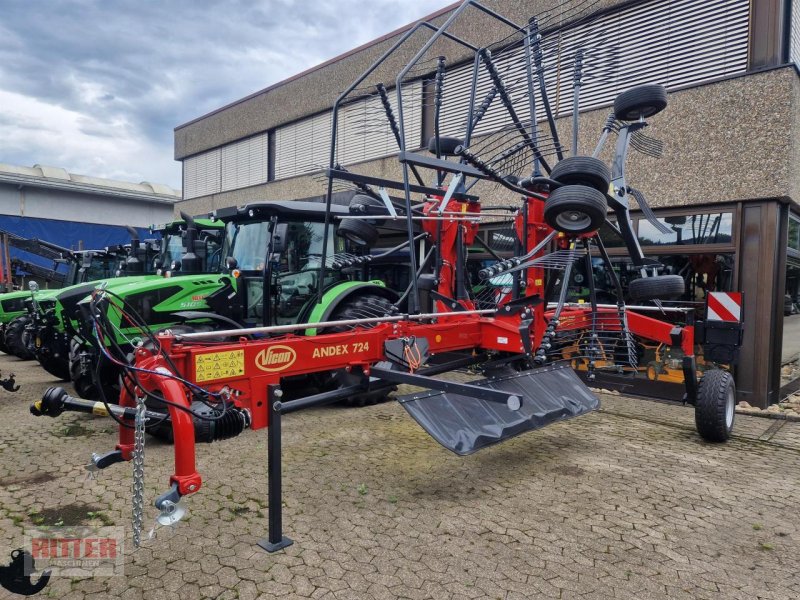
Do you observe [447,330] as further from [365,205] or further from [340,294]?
[340,294]

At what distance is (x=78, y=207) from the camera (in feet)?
77.8

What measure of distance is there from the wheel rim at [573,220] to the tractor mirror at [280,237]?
2.96m

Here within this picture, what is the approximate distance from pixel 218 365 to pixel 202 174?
14054 millimetres

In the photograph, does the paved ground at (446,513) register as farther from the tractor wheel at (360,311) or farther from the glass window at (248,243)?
the glass window at (248,243)

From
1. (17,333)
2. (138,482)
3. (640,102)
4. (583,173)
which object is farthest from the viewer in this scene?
(17,333)

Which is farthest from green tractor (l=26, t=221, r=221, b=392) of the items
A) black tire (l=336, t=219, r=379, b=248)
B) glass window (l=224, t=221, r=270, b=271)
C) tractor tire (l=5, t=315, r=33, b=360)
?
black tire (l=336, t=219, r=379, b=248)

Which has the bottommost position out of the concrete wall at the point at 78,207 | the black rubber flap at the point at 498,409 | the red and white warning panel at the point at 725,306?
the black rubber flap at the point at 498,409

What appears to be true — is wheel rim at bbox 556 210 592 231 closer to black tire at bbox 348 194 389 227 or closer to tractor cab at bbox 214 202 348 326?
black tire at bbox 348 194 389 227

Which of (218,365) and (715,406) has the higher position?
(218,365)

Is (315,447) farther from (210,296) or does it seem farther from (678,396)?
(678,396)

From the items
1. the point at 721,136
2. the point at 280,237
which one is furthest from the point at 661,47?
the point at 280,237

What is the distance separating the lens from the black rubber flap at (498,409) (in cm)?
353

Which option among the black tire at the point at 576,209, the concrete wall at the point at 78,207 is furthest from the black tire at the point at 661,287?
the concrete wall at the point at 78,207

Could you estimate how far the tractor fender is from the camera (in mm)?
5797
